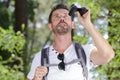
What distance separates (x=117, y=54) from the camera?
6.71 meters

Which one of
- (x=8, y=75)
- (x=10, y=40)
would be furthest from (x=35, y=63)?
(x=10, y=40)

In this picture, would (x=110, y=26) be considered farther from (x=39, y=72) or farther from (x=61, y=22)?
(x=39, y=72)

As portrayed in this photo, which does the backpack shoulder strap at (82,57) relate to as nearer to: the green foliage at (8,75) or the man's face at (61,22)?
the man's face at (61,22)

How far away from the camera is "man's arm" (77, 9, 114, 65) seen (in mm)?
3416

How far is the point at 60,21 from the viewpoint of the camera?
3.69m

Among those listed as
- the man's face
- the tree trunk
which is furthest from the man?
the tree trunk

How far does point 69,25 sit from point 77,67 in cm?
40

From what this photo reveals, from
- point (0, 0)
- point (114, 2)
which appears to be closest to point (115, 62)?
point (114, 2)

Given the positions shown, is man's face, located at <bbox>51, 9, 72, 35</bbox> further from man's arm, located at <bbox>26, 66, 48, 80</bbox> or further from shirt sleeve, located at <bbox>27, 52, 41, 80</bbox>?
man's arm, located at <bbox>26, 66, 48, 80</bbox>

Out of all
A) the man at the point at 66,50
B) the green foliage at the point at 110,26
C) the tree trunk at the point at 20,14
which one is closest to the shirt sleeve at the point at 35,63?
the man at the point at 66,50

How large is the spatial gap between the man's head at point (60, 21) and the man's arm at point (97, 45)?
0.27 metres

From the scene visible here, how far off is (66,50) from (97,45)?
0.35 meters

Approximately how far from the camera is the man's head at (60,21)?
3.66m

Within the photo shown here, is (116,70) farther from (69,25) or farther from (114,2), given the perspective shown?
(69,25)
